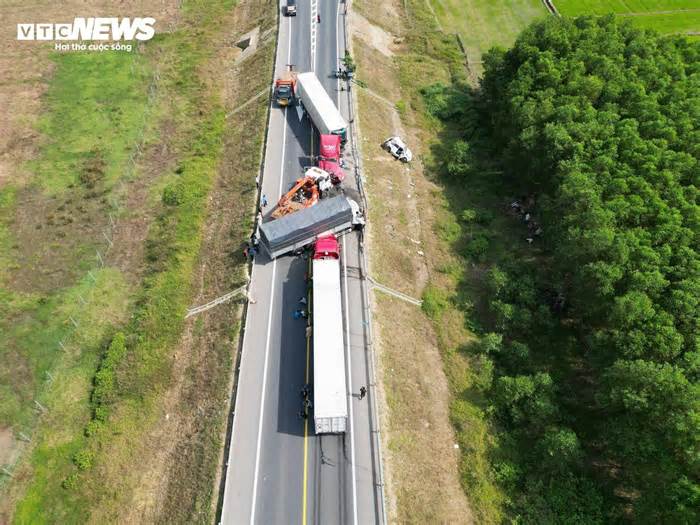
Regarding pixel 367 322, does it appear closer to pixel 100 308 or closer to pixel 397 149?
pixel 100 308

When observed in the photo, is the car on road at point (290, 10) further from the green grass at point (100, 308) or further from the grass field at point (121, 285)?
the green grass at point (100, 308)

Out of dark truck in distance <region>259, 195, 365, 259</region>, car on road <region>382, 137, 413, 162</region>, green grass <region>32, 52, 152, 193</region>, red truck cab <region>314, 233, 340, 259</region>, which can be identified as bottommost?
red truck cab <region>314, 233, 340, 259</region>

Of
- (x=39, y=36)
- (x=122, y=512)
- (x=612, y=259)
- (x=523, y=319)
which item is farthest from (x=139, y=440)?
(x=39, y=36)

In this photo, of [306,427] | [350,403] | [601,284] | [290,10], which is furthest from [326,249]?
[290,10]

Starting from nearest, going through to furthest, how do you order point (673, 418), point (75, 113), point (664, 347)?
point (673, 418) → point (664, 347) → point (75, 113)

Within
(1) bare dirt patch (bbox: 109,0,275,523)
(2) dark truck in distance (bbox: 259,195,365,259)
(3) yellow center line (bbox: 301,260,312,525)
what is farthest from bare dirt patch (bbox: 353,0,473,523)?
(1) bare dirt patch (bbox: 109,0,275,523)

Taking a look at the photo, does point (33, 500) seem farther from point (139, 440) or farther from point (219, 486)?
point (219, 486)

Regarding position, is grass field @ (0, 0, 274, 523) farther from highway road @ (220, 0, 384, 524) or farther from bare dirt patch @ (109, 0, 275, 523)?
highway road @ (220, 0, 384, 524)

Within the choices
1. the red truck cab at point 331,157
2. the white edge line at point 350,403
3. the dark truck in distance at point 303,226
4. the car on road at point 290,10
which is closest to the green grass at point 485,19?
the car on road at point 290,10
